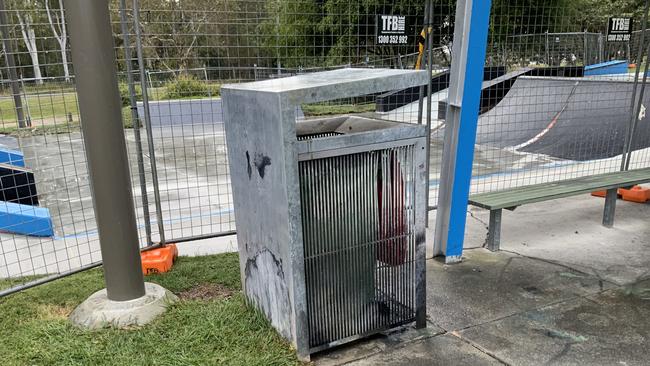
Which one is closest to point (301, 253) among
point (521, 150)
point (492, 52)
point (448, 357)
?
point (448, 357)

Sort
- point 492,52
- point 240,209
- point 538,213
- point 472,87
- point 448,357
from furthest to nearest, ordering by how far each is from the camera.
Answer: point 492,52 < point 538,213 < point 472,87 < point 240,209 < point 448,357

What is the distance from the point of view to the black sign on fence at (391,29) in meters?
4.88

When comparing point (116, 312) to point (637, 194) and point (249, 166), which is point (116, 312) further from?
point (637, 194)

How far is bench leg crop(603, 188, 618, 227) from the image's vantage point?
538 centimetres

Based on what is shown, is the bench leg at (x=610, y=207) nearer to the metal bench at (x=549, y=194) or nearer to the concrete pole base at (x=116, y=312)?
the metal bench at (x=549, y=194)

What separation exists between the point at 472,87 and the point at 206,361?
9.51 ft

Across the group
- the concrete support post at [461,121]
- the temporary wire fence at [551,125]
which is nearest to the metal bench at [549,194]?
the concrete support post at [461,121]

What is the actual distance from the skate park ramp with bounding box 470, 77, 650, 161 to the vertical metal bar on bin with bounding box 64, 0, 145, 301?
677cm

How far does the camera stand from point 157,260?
4324mm

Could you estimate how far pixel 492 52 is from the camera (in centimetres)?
927

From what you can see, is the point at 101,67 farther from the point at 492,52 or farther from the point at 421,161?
the point at 492,52

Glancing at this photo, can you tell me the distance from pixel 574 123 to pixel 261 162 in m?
9.73

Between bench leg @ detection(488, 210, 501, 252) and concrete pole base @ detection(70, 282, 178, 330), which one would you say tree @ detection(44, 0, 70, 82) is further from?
bench leg @ detection(488, 210, 501, 252)

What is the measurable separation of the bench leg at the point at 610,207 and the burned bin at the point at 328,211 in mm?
3249
